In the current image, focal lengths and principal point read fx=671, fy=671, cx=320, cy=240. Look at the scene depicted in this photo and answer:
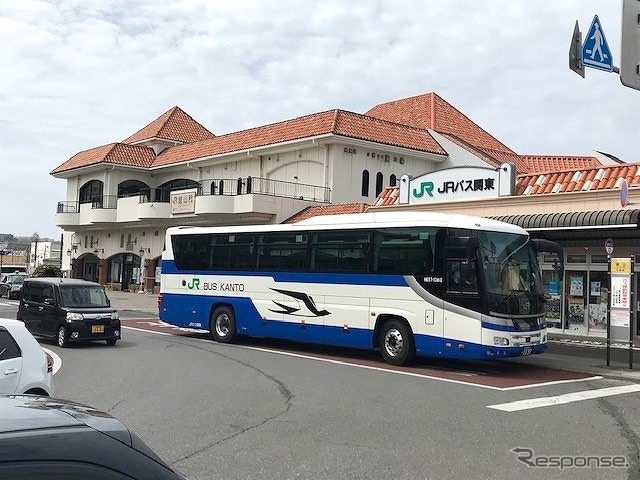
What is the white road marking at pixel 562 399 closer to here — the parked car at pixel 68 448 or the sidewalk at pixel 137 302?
the parked car at pixel 68 448

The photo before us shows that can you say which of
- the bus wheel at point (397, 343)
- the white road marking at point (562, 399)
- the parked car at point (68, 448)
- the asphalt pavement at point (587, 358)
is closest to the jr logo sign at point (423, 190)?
the asphalt pavement at point (587, 358)

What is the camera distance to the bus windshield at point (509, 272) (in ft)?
45.7

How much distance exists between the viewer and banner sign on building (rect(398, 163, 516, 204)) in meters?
21.7

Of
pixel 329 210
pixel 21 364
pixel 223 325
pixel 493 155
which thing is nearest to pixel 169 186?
pixel 329 210

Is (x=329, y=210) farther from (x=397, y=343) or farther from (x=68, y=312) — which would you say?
(x=397, y=343)

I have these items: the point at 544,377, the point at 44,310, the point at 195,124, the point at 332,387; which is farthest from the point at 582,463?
the point at 195,124

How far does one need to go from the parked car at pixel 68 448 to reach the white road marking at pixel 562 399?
8.06 m

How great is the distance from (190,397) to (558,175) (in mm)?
14831

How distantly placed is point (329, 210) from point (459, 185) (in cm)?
1049

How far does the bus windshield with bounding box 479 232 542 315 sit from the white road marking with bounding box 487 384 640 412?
255cm

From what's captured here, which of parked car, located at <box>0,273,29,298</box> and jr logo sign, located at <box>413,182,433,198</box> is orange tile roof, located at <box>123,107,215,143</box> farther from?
jr logo sign, located at <box>413,182,433,198</box>

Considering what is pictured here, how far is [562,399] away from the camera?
35.9 ft

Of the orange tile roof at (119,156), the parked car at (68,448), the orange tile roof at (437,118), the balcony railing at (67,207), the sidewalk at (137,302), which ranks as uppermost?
the orange tile roof at (437,118)

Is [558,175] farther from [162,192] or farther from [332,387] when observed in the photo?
[162,192]
